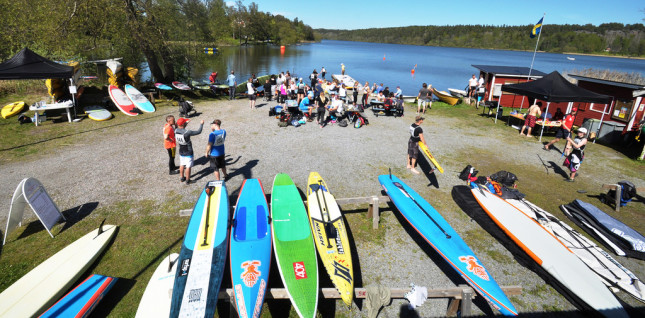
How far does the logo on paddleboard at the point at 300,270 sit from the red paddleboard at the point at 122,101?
45.8ft

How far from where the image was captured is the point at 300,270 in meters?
4.64

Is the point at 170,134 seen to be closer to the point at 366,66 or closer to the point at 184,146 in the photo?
the point at 184,146

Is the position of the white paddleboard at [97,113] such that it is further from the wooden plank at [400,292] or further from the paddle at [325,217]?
the wooden plank at [400,292]

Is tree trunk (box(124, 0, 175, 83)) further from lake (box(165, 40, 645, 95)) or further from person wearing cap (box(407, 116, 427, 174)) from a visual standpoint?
person wearing cap (box(407, 116, 427, 174))

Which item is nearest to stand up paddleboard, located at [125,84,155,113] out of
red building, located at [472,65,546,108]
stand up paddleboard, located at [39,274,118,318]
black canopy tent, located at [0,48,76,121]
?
black canopy tent, located at [0,48,76,121]

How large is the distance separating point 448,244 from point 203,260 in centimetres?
442

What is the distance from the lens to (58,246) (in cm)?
575

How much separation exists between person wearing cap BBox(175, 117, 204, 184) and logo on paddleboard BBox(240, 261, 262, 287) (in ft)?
13.7

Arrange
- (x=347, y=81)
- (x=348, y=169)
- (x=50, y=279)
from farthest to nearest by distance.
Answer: (x=347, y=81)
(x=348, y=169)
(x=50, y=279)

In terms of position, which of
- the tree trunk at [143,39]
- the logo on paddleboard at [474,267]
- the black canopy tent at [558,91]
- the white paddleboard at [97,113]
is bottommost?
the logo on paddleboard at [474,267]

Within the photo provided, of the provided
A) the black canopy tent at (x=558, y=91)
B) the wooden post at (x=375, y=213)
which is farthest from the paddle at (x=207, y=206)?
the black canopy tent at (x=558, y=91)

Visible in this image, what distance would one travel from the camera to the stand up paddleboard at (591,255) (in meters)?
5.10

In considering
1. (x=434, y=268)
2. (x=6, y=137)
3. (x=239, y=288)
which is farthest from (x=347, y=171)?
(x=6, y=137)

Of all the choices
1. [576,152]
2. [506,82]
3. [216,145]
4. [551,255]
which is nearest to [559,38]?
[506,82]
